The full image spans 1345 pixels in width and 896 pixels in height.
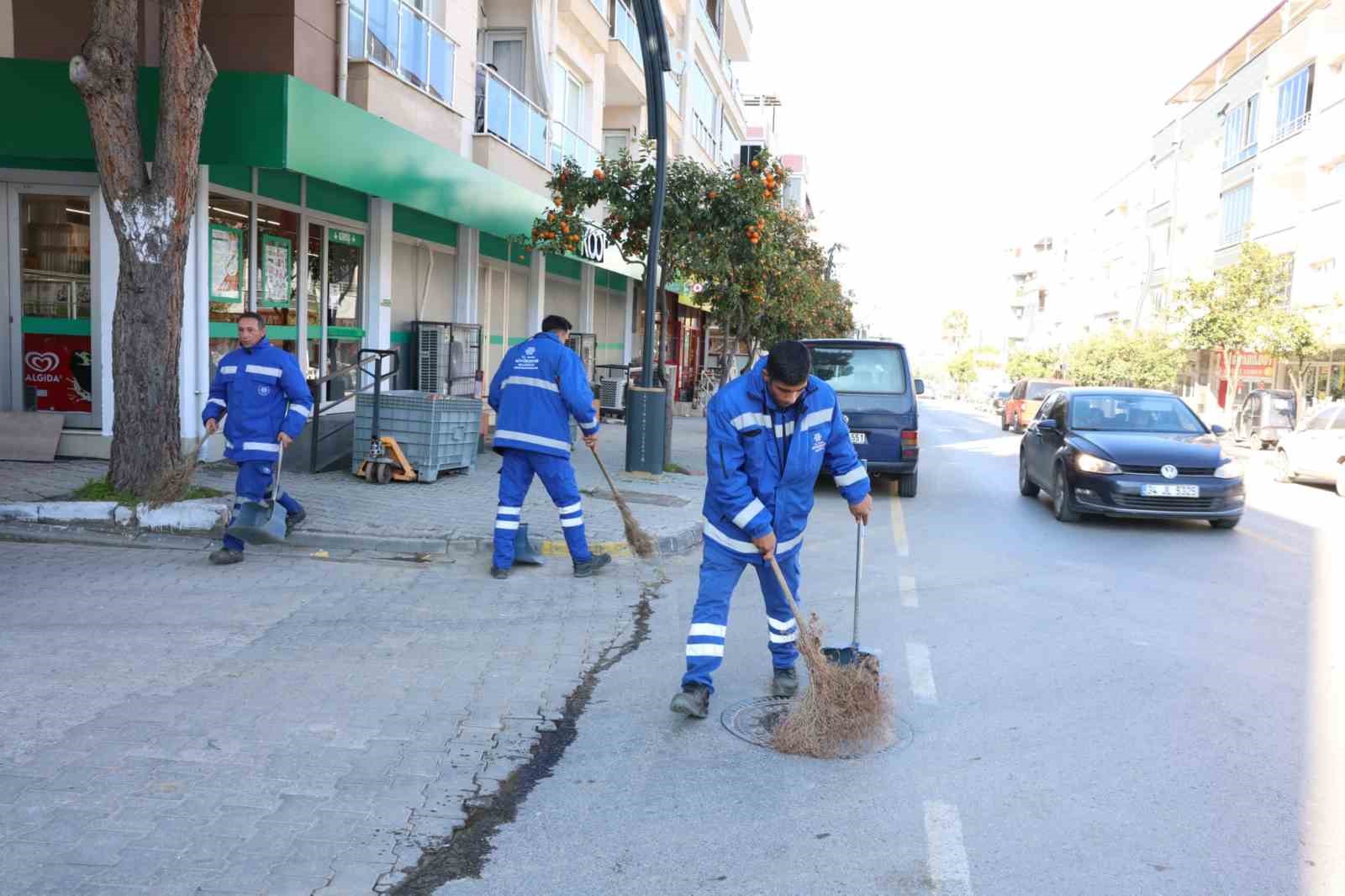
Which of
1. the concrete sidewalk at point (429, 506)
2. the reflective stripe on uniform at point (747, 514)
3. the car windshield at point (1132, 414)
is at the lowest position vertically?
the concrete sidewalk at point (429, 506)

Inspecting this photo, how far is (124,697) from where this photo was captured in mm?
4863

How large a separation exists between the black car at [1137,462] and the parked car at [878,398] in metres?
1.61

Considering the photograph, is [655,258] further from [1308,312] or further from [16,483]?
[1308,312]

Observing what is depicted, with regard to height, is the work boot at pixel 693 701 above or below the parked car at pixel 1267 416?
below

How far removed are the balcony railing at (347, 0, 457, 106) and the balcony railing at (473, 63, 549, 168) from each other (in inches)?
41.9

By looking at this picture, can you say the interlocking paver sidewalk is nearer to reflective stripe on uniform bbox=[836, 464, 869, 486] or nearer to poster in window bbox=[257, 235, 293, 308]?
reflective stripe on uniform bbox=[836, 464, 869, 486]

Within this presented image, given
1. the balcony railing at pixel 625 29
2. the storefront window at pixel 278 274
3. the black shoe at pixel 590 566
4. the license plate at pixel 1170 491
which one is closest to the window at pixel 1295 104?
the balcony railing at pixel 625 29

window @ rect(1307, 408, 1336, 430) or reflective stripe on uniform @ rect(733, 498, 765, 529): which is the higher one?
window @ rect(1307, 408, 1336, 430)

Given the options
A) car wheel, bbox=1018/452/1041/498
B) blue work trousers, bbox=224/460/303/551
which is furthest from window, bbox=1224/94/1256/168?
blue work trousers, bbox=224/460/303/551

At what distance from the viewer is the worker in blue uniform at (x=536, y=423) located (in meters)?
7.48

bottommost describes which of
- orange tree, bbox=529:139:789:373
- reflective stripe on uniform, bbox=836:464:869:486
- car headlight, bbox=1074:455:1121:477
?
car headlight, bbox=1074:455:1121:477

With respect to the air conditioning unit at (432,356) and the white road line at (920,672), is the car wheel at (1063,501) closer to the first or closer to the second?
the white road line at (920,672)

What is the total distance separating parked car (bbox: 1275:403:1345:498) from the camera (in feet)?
54.2

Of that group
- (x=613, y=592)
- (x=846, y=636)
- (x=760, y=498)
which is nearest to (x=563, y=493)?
(x=613, y=592)
